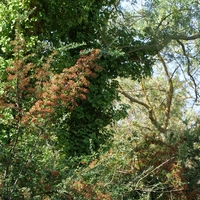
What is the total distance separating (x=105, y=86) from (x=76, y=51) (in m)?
0.94

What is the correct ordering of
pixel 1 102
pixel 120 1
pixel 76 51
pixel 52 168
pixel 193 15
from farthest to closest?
pixel 120 1
pixel 193 15
pixel 76 51
pixel 52 168
pixel 1 102

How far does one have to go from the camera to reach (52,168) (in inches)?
139

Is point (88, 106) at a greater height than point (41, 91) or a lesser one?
greater

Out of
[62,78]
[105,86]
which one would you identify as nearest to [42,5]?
[105,86]

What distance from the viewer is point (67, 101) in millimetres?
3277

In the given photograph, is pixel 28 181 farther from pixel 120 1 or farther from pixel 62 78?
pixel 120 1

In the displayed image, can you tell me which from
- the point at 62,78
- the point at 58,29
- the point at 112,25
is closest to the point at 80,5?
the point at 58,29

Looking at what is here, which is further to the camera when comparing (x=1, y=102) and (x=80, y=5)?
(x=80, y=5)

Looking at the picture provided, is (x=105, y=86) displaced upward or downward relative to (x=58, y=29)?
downward

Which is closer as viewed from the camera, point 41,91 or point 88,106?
point 41,91

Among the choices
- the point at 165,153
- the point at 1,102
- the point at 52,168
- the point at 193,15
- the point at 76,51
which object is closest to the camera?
the point at 1,102

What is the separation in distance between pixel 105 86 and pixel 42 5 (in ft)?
6.88

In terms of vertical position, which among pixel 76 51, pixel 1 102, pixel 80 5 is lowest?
pixel 1 102

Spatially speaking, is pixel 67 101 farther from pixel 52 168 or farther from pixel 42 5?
pixel 42 5
